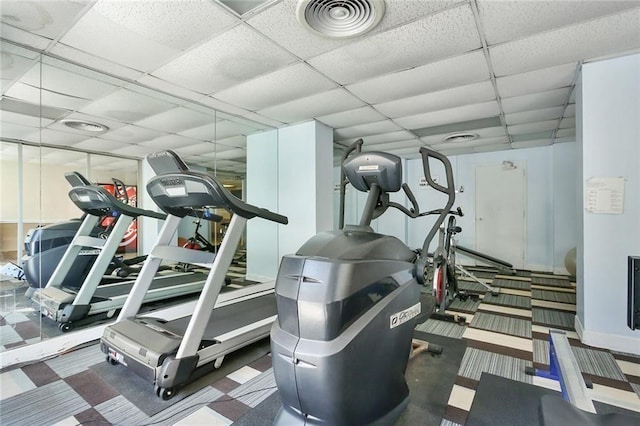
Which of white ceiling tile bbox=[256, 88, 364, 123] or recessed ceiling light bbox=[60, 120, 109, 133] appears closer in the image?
white ceiling tile bbox=[256, 88, 364, 123]

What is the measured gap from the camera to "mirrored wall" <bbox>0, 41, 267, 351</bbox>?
2.72 meters

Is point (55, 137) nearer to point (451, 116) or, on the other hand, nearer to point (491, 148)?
point (451, 116)

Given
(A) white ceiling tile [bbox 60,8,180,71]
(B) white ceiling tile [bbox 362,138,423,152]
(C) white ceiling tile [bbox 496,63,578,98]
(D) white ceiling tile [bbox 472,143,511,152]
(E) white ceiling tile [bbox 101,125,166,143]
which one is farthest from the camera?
(D) white ceiling tile [bbox 472,143,511,152]

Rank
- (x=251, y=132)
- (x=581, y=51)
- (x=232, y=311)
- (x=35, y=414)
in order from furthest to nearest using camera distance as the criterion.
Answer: (x=251, y=132), (x=232, y=311), (x=581, y=51), (x=35, y=414)

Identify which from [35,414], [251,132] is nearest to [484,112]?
[251,132]

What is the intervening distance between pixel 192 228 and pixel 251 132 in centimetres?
194

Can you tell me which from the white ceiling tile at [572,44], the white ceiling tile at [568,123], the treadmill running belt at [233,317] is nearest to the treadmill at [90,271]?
the treadmill running belt at [233,317]

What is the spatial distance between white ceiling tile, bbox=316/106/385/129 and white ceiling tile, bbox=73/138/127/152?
3.01 metres

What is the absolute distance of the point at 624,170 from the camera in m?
2.55

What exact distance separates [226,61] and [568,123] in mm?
4949

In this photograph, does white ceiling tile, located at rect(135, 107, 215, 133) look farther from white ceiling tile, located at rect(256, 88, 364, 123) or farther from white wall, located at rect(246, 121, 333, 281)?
white wall, located at rect(246, 121, 333, 281)

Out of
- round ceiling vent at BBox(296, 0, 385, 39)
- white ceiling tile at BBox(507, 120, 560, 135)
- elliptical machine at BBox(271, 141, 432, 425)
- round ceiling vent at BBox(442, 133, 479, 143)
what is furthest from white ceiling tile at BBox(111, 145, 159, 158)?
white ceiling tile at BBox(507, 120, 560, 135)

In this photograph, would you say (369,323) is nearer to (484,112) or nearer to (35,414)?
(35,414)

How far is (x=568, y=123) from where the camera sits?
4.50m
